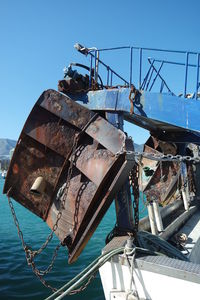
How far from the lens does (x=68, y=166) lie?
15.7 feet

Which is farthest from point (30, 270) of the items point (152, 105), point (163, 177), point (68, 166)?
point (163, 177)

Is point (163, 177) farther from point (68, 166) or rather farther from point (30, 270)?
point (68, 166)

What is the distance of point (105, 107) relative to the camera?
5.53 metres

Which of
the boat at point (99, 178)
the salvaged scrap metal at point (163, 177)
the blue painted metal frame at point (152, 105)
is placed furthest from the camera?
the salvaged scrap metal at point (163, 177)

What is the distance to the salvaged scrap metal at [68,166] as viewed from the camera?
4188 mm

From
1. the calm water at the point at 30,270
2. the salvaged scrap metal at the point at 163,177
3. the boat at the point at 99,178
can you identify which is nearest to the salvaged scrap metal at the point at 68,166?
the boat at the point at 99,178

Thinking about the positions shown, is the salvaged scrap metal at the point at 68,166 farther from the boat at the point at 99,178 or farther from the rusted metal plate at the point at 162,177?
the rusted metal plate at the point at 162,177

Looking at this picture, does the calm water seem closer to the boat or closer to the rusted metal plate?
the boat

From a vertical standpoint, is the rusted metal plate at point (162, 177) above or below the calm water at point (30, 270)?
above

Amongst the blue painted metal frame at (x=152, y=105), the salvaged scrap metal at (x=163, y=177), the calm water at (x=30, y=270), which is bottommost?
the calm water at (x=30, y=270)

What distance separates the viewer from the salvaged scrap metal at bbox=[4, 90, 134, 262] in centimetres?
419

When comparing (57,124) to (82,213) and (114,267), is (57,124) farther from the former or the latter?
(114,267)

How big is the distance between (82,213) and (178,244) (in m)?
3.57

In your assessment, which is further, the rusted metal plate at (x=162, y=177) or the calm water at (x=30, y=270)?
the rusted metal plate at (x=162, y=177)
